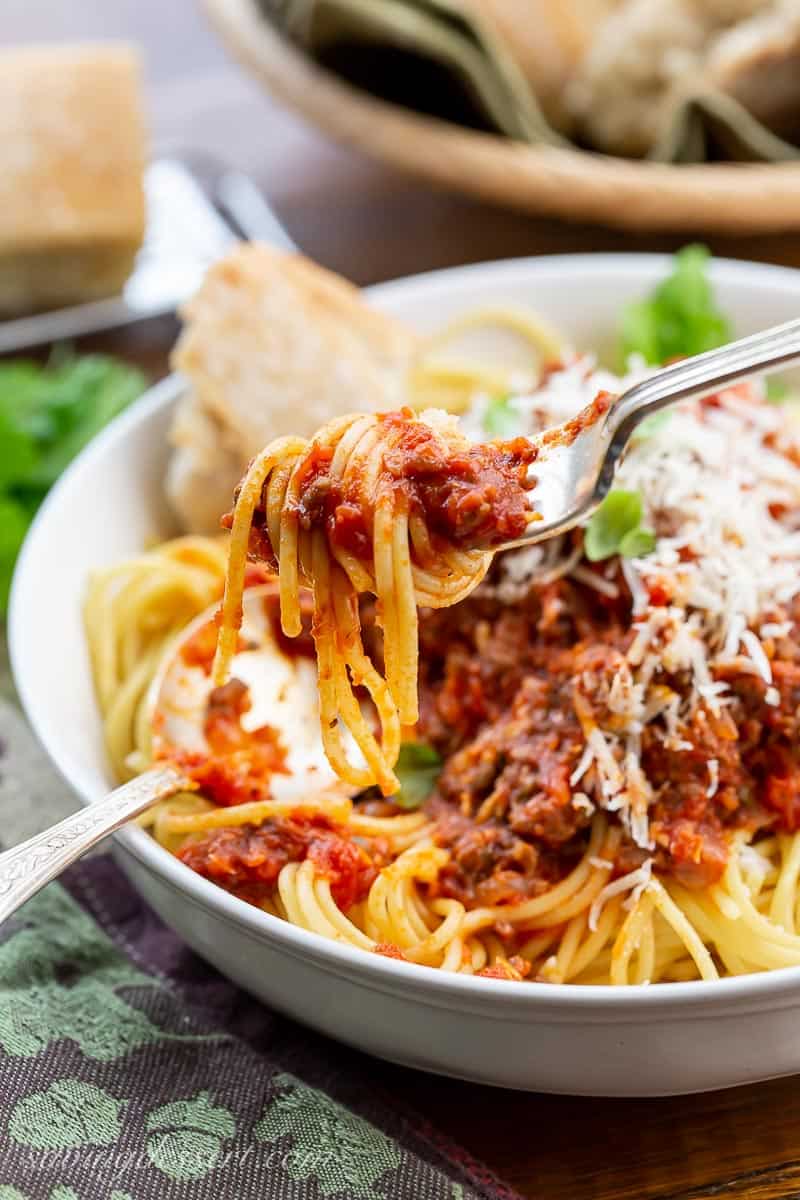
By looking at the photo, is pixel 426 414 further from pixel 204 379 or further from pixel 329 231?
pixel 329 231

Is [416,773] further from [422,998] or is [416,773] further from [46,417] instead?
[46,417]

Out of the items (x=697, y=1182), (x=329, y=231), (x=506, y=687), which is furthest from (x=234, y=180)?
(x=697, y=1182)

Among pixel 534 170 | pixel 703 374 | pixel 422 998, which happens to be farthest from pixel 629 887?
pixel 534 170

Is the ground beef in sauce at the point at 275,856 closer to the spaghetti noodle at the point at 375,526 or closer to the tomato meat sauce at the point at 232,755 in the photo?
the tomato meat sauce at the point at 232,755

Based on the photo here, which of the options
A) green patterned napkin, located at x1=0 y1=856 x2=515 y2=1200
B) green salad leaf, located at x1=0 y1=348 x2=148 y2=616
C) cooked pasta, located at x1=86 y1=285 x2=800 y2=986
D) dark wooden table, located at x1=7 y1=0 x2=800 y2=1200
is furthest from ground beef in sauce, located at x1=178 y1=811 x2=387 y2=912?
green salad leaf, located at x1=0 y1=348 x2=148 y2=616

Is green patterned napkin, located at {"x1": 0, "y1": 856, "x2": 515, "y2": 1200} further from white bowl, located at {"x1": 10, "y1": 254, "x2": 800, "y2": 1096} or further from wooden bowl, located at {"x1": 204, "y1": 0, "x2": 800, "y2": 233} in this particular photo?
wooden bowl, located at {"x1": 204, "y1": 0, "x2": 800, "y2": 233}

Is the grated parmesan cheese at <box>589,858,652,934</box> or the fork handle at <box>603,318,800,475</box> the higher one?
the fork handle at <box>603,318,800,475</box>
